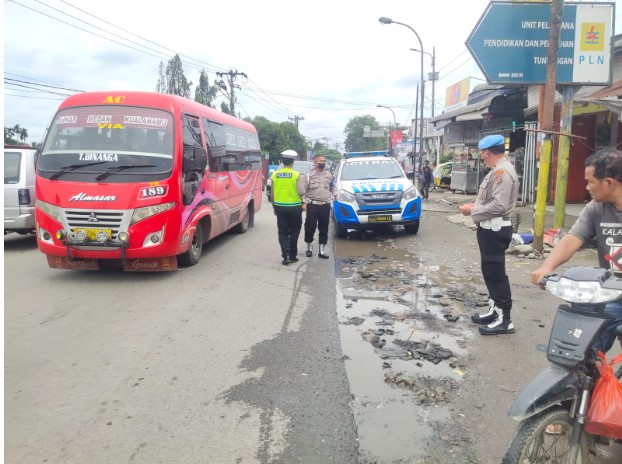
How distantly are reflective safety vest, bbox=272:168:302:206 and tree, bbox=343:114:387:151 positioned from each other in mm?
96036

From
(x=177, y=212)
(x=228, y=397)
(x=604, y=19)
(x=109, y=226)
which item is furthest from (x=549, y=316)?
(x=604, y=19)

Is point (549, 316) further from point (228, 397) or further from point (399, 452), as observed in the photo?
point (228, 397)

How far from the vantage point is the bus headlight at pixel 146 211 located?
6.20 meters

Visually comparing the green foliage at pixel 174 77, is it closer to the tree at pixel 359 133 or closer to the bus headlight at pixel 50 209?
the bus headlight at pixel 50 209

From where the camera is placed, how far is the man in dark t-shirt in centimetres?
262

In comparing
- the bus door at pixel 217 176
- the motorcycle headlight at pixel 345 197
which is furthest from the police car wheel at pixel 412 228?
the bus door at pixel 217 176

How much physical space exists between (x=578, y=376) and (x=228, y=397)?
223 cm

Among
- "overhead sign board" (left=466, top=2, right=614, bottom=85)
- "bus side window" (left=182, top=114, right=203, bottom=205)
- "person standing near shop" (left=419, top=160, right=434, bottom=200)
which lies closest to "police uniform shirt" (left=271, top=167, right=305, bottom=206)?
"bus side window" (left=182, top=114, right=203, bottom=205)

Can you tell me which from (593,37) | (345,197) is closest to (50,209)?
(345,197)

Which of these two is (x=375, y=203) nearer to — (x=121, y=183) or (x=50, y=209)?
(x=121, y=183)

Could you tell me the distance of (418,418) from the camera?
3.10 m

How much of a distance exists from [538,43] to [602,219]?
7.05m

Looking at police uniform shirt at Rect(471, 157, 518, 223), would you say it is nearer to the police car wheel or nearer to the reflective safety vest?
the reflective safety vest

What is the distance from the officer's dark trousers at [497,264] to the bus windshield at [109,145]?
4.22 m
